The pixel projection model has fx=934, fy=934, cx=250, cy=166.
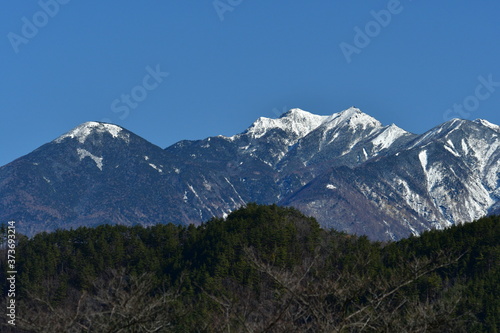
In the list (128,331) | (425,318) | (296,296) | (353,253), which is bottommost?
(425,318)

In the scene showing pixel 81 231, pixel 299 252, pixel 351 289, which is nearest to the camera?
pixel 351 289

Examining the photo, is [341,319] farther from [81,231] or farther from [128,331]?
[81,231]

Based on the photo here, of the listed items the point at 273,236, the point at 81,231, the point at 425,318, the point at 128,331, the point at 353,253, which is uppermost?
the point at 81,231

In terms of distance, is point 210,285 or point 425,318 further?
point 210,285

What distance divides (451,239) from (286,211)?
112ft

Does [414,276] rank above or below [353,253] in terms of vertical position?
below

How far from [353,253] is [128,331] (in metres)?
99.8

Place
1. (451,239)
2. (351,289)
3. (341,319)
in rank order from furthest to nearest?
(451,239), (351,289), (341,319)

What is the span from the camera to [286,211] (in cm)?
15188

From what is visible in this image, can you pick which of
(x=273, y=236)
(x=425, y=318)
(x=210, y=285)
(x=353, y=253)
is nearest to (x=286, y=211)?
(x=273, y=236)

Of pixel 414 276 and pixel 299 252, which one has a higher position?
pixel 299 252

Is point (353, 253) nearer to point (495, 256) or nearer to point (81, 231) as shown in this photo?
point (495, 256)

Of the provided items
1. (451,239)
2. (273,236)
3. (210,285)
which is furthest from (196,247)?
(451,239)

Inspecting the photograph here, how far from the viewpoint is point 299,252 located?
133875 millimetres
